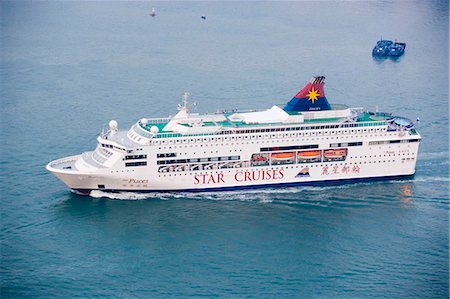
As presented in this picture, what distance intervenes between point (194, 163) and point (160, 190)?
290cm

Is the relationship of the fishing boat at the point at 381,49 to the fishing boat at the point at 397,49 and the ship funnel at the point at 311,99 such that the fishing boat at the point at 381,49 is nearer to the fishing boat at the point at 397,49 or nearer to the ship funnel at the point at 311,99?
the fishing boat at the point at 397,49

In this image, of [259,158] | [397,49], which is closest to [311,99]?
[259,158]

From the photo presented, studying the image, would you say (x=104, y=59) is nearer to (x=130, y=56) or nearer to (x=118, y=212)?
(x=130, y=56)

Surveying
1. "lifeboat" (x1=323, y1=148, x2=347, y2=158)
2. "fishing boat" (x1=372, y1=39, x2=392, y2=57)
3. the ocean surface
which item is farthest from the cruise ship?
"fishing boat" (x1=372, y1=39, x2=392, y2=57)

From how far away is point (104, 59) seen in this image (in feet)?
269

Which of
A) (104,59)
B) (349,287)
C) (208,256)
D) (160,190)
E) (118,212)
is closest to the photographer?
(349,287)

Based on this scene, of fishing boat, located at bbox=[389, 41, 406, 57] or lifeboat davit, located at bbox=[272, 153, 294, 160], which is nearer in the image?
lifeboat davit, located at bbox=[272, 153, 294, 160]

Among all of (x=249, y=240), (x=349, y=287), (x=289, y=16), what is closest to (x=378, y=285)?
(x=349, y=287)

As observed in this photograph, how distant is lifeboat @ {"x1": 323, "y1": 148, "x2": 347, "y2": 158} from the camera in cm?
5022

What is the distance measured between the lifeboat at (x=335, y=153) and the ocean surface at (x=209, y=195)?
2306 millimetres

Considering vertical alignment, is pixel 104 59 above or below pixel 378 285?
above

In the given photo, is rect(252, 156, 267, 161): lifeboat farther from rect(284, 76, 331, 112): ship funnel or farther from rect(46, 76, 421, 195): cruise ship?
rect(284, 76, 331, 112): ship funnel

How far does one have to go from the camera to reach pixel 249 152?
49.0m

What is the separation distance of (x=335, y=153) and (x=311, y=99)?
4.33 meters
